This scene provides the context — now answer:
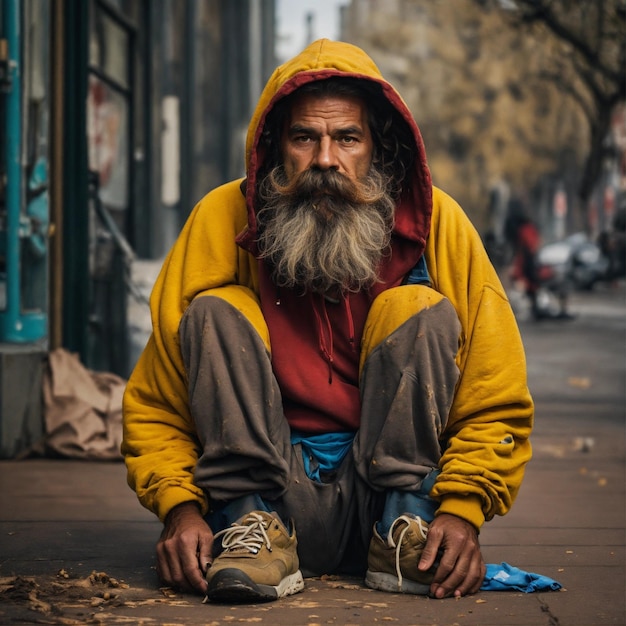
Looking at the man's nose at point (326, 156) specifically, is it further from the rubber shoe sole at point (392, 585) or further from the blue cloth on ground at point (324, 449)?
the rubber shoe sole at point (392, 585)

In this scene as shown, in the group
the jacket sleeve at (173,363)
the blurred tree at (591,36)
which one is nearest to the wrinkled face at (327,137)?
the jacket sleeve at (173,363)

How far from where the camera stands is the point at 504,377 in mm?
3312

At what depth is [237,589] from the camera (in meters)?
2.98

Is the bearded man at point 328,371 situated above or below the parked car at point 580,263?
above

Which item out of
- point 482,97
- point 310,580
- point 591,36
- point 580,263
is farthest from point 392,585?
point 482,97

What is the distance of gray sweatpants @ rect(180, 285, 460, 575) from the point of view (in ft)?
10.5

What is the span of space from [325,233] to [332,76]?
413 millimetres

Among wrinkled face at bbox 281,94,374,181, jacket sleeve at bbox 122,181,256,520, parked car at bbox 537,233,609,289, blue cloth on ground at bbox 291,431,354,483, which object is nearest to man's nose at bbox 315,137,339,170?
wrinkled face at bbox 281,94,374,181

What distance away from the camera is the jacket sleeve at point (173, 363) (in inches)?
131

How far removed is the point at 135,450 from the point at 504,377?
96 cm

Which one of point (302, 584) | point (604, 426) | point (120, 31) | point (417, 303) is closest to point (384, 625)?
point (302, 584)

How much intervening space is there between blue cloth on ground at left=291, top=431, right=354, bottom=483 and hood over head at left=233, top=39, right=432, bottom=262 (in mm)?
515

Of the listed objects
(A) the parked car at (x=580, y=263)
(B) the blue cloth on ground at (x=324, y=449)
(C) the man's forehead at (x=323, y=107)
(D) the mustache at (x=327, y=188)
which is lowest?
(A) the parked car at (x=580, y=263)

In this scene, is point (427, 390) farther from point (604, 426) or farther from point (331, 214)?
point (604, 426)
